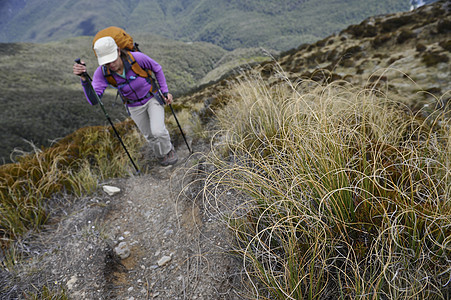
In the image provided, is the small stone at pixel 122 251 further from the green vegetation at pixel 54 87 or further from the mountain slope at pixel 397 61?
the mountain slope at pixel 397 61

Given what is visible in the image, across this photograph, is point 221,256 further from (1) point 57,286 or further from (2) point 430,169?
(2) point 430,169

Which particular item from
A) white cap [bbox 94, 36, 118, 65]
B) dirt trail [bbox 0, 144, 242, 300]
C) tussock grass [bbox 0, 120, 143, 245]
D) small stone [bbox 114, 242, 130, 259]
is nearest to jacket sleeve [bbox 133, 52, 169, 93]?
white cap [bbox 94, 36, 118, 65]

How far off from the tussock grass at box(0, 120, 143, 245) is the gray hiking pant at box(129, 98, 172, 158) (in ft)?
2.63

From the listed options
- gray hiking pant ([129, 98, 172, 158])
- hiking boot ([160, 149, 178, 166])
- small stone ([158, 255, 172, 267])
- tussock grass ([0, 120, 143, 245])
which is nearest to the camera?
small stone ([158, 255, 172, 267])

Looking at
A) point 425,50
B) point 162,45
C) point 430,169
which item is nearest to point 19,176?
point 430,169

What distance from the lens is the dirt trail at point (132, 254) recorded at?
76.7 inches

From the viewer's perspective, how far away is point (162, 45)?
415 feet

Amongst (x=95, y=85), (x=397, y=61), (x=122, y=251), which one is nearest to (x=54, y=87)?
(x=95, y=85)

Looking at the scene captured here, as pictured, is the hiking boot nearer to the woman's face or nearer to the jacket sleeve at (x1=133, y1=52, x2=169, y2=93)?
the jacket sleeve at (x1=133, y1=52, x2=169, y2=93)

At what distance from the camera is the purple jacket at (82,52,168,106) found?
3.71 m

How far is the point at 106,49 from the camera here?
10.9 feet

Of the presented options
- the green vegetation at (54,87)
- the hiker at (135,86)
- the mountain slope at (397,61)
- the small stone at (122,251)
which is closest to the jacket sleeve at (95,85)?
the hiker at (135,86)

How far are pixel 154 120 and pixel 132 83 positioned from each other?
0.77m

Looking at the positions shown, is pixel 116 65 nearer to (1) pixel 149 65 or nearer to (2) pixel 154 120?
(1) pixel 149 65
